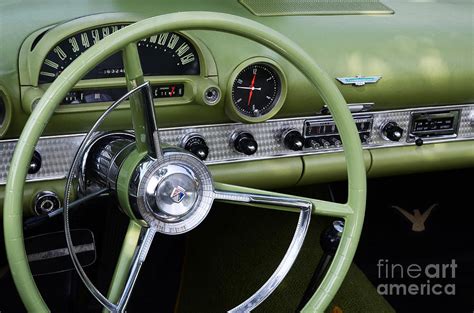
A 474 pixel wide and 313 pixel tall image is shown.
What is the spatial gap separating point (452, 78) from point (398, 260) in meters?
0.82

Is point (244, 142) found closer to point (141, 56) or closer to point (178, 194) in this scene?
point (141, 56)

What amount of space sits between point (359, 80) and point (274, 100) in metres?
0.27

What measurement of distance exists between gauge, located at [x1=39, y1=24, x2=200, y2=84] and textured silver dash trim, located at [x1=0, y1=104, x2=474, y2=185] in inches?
6.2

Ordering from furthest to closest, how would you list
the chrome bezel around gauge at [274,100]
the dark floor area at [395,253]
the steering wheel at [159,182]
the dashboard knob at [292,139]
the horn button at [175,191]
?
the dark floor area at [395,253] < the dashboard knob at [292,139] < the chrome bezel around gauge at [274,100] < the horn button at [175,191] < the steering wheel at [159,182]

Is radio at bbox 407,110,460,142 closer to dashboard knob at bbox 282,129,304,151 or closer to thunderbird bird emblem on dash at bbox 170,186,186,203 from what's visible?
dashboard knob at bbox 282,129,304,151

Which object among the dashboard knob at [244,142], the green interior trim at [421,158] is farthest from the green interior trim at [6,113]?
the green interior trim at [421,158]

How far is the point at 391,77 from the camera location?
217 centimetres

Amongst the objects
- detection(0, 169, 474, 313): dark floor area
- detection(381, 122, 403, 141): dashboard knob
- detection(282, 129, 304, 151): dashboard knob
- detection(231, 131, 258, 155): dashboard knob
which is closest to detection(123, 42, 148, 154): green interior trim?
detection(231, 131, 258, 155): dashboard knob

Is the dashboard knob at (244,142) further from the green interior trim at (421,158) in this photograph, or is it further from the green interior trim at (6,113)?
the green interior trim at (6,113)

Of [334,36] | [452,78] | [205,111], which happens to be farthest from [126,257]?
[452,78]

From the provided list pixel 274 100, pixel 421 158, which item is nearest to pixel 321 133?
pixel 274 100

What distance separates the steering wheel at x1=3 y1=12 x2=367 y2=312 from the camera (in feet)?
4.31

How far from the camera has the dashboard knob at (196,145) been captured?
1.98m

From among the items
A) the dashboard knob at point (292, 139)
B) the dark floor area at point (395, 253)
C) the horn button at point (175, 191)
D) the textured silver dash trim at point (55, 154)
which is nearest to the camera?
the horn button at point (175, 191)
